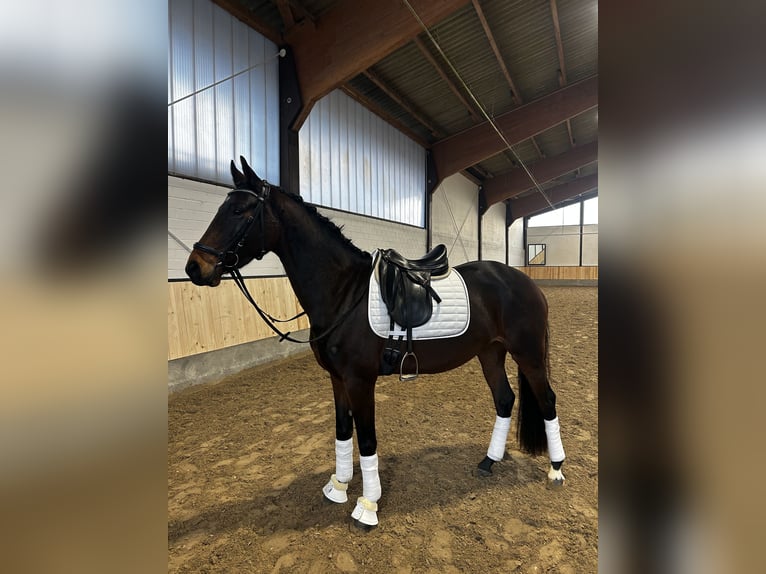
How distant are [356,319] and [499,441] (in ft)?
3.91

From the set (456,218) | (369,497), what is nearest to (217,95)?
(369,497)

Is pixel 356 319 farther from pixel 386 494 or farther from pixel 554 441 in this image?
pixel 554 441

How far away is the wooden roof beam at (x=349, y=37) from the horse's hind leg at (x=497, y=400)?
4.02m

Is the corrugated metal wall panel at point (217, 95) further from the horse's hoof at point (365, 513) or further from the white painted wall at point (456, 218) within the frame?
the white painted wall at point (456, 218)

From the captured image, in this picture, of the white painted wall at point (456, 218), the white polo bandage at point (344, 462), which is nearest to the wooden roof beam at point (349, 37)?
the white polo bandage at point (344, 462)

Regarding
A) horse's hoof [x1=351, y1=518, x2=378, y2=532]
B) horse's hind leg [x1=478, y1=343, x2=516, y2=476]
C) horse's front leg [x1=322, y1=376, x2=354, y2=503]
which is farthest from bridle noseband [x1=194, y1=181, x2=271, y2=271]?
horse's hind leg [x1=478, y1=343, x2=516, y2=476]

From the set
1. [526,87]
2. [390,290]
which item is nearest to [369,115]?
[526,87]

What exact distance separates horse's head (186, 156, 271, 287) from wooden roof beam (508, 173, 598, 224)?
17.4 metres

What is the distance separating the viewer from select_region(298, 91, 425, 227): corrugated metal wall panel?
18.0 feet
